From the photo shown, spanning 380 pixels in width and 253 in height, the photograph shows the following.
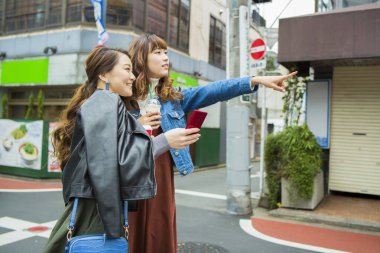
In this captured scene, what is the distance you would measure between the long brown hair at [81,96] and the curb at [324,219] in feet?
17.9

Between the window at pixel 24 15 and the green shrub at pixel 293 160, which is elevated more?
the window at pixel 24 15

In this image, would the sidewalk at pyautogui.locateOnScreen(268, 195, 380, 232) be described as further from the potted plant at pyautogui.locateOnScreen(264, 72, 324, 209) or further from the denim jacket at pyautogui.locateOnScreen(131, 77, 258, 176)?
the denim jacket at pyautogui.locateOnScreen(131, 77, 258, 176)

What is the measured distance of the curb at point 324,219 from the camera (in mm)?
5872

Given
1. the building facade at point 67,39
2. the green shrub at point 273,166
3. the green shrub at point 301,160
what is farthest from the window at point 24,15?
the green shrub at point 301,160

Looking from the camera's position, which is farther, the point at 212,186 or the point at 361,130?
the point at 212,186

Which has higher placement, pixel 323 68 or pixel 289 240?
pixel 323 68

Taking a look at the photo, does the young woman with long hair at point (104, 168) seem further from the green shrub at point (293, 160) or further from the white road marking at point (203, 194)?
the white road marking at point (203, 194)

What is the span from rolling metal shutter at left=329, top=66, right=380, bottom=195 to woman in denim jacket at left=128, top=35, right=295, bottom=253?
6345mm

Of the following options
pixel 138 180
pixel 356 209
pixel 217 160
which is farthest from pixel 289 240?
pixel 217 160

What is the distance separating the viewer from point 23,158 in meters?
10.8

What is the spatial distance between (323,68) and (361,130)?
1681 millimetres

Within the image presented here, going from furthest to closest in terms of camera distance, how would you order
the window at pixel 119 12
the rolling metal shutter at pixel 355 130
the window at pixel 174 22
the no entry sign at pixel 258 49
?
the window at pixel 174 22 → the window at pixel 119 12 → the rolling metal shutter at pixel 355 130 → the no entry sign at pixel 258 49

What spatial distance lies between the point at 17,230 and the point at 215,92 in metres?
4.50

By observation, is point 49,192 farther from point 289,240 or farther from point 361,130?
point 361,130
